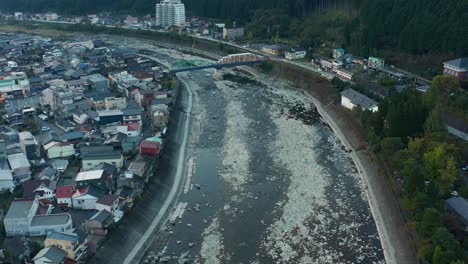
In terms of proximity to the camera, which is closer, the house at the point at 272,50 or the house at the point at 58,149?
the house at the point at 58,149

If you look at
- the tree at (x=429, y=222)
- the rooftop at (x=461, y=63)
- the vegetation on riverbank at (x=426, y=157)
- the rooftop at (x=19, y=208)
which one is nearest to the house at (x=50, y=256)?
the rooftop at (x=19, y=208)

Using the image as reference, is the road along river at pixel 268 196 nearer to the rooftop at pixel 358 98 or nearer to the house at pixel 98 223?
the house at pixel 98 223

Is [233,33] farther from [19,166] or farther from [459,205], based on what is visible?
[459,205]

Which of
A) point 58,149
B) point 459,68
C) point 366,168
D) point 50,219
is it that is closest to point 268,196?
point 366,168

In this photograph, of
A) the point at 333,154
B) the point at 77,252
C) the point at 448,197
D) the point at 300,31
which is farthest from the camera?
the point at 300,31

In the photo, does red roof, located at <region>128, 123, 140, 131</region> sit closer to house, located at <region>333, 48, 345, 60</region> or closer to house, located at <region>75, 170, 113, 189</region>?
house, located at <region>75, 170, 113, 189</region>

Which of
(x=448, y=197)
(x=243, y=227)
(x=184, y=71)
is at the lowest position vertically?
(x=243, y=227)

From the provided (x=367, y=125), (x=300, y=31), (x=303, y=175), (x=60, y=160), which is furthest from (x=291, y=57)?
(x=60, y=160)

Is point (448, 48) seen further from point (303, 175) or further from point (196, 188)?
point (196, 188)
